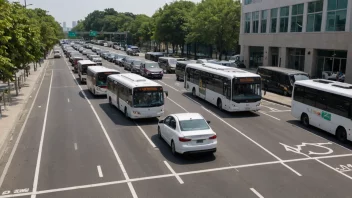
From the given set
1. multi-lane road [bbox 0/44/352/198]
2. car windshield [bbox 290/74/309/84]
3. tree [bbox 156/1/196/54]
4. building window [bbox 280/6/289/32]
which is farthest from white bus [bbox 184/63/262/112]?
tree [bbox 156/1/196/54]

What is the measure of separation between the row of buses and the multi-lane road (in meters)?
0.69

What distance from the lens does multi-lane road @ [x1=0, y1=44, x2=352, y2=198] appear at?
11656 millimetres

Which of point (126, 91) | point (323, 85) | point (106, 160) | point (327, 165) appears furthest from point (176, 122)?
point (323, 85)

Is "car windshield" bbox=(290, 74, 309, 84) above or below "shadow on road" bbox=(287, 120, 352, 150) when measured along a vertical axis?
above

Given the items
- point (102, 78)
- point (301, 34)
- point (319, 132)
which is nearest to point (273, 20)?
point (301, 34)

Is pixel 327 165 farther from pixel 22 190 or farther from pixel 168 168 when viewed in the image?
pixel 22 190

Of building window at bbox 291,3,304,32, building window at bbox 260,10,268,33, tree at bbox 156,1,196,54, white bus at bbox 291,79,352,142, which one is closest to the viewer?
white bus at bbox 291,79,352,142

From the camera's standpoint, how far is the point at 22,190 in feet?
37.9

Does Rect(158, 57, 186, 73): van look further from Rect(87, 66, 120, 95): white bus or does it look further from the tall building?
Rect(87, 66, 120, 95): white bus

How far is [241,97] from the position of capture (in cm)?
2312

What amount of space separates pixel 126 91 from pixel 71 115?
404 cm

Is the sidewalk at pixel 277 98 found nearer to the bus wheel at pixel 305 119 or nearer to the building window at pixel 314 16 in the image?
the bus wheel at pixel 305 119

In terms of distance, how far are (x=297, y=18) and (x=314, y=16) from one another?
3.43 m

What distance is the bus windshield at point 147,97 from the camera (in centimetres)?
2077
